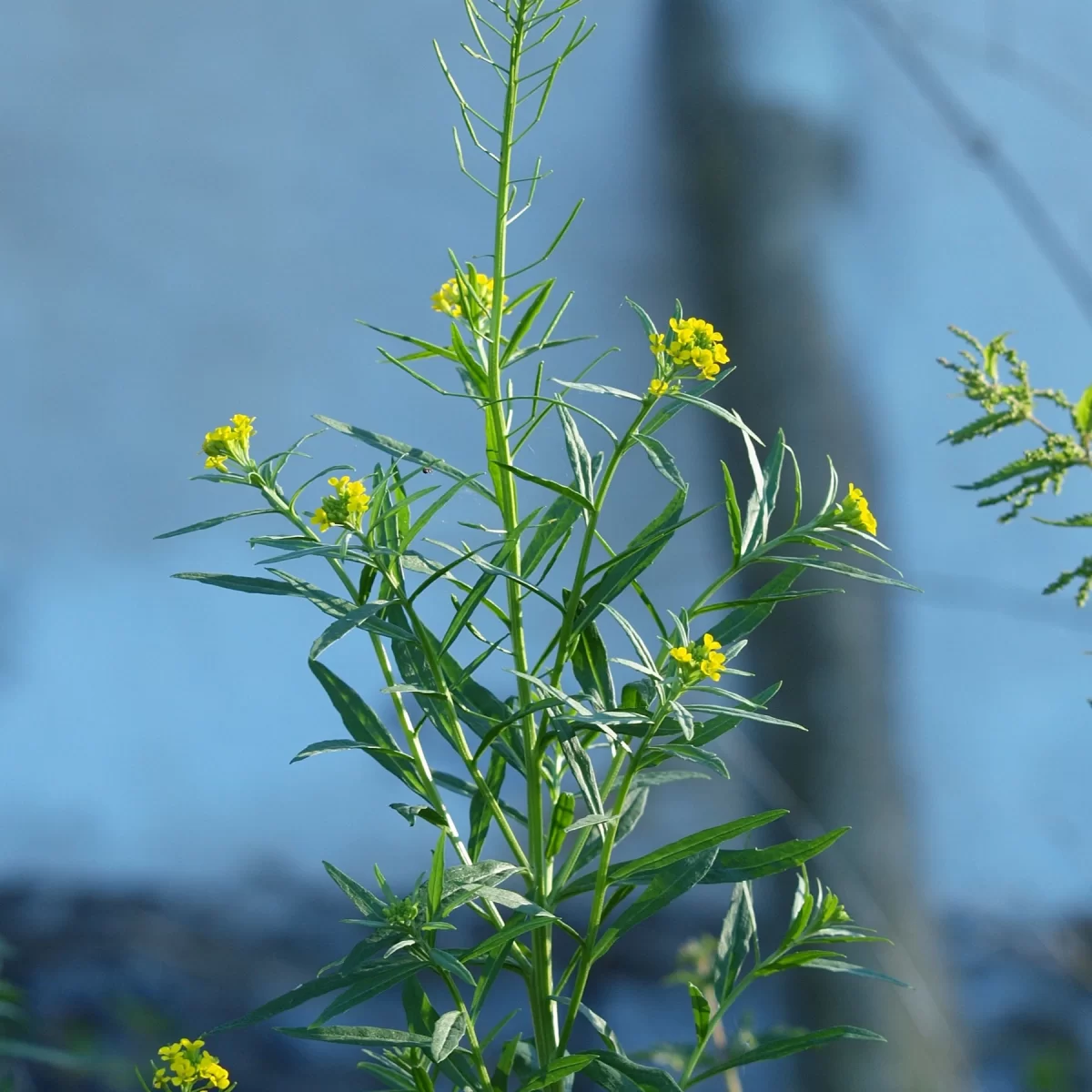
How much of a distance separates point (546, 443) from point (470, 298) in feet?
4.25

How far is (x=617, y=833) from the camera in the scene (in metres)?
0.76

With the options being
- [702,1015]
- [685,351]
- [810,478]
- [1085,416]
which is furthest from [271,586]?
[810,478]

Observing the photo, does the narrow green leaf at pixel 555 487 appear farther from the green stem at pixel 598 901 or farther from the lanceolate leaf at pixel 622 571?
the green stem at pixel 598 901

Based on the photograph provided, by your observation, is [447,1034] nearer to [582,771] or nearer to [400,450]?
[582,771]

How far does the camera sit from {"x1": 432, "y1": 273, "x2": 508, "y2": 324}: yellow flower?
2.24 ft

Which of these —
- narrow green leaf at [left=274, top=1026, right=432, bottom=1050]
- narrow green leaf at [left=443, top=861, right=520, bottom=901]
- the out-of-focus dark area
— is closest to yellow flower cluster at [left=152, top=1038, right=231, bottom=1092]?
narrow green leaf at [left=274, top=1026, right=432, bottom=1050]

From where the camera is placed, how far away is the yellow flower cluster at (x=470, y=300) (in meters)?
0.69

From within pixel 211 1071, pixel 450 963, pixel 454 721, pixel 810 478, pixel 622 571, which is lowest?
pixel 211 1071

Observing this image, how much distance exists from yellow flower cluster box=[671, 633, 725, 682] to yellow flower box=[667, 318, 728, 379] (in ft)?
0.50

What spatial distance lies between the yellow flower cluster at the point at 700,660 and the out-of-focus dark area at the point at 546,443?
1.38 meters

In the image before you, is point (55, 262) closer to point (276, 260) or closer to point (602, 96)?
point (276, 260)

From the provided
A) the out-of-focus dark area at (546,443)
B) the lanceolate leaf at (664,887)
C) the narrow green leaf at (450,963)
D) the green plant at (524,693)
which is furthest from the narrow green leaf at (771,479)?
the out-of-focus dark area at (546,443)

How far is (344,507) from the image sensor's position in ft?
2.01

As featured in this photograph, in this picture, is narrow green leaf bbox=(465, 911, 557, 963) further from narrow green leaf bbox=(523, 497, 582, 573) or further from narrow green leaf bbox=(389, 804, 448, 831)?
narrow green leaf bbox=(523, 497, 582, 573)
